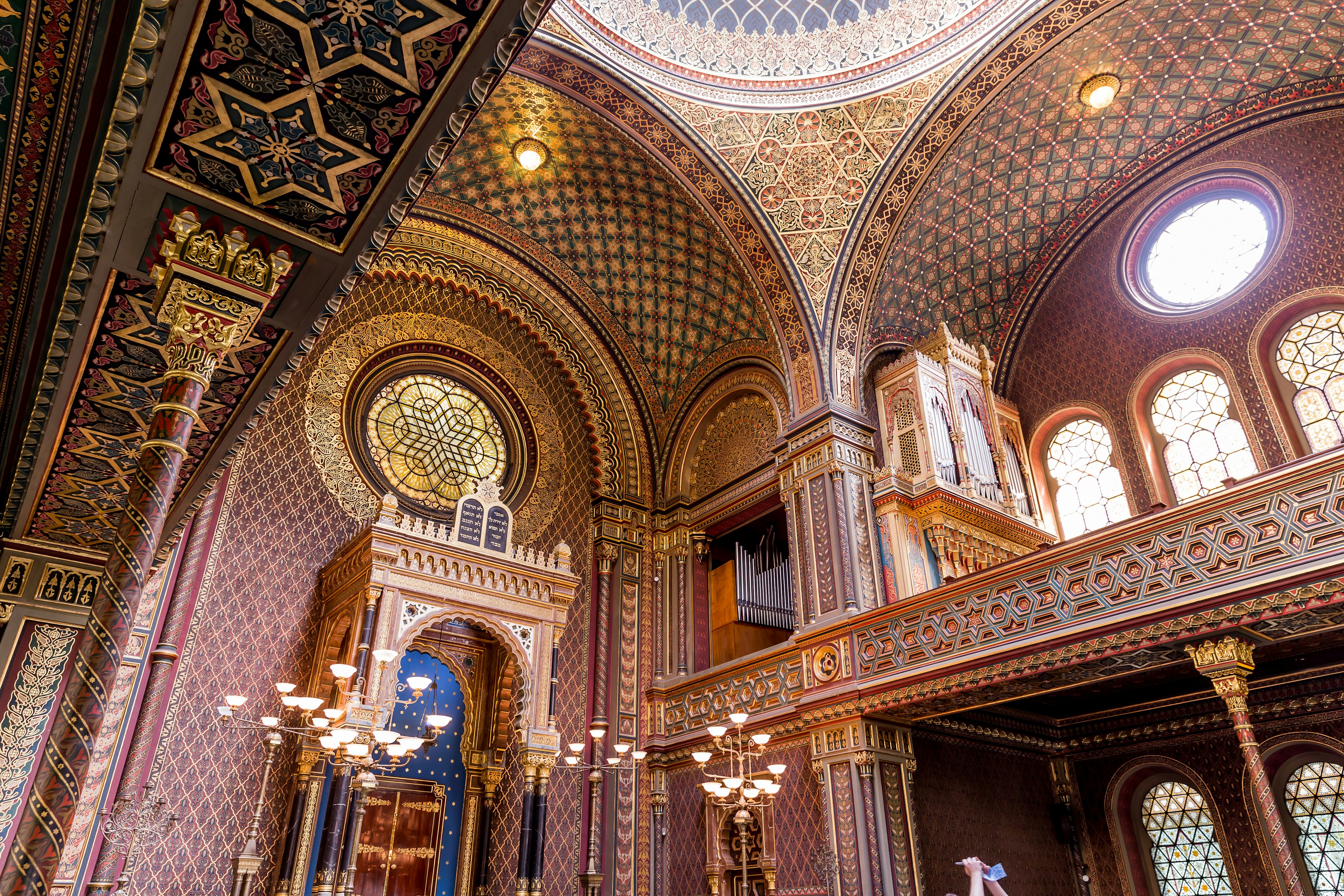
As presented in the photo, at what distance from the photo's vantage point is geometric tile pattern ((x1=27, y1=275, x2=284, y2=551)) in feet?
19.7

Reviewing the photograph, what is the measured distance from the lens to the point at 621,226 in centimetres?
1429

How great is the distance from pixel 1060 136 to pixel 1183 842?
376 inches

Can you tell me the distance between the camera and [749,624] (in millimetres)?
13984

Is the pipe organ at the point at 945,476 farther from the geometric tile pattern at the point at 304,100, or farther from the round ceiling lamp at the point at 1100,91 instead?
the geometric tile pattern at the point at 304,100

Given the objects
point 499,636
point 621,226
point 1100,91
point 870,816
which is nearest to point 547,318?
point 621,226

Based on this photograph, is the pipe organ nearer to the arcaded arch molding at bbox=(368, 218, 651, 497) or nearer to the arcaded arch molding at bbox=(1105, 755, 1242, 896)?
the arcaded arch molding at bbox=(1105, 755, 1242, 896)

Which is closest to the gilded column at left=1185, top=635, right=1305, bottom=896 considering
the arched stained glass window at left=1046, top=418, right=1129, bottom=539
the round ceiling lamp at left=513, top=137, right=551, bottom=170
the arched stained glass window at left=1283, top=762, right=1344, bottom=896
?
the arched stained glass window at left=1283, top=762, right=1344, bottom=896

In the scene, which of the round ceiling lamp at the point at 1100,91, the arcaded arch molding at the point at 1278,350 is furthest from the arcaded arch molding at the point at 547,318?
the arcaded arch molding at the point at 1278,350

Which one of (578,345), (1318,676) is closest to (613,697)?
(578,345)

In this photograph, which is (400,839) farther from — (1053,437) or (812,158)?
(1053,437)

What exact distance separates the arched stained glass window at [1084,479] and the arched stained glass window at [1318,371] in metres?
2.38

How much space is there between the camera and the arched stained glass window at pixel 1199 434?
38.2ft

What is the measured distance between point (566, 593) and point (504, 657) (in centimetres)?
126

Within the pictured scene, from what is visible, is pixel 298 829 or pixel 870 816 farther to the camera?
pixel 298 829
